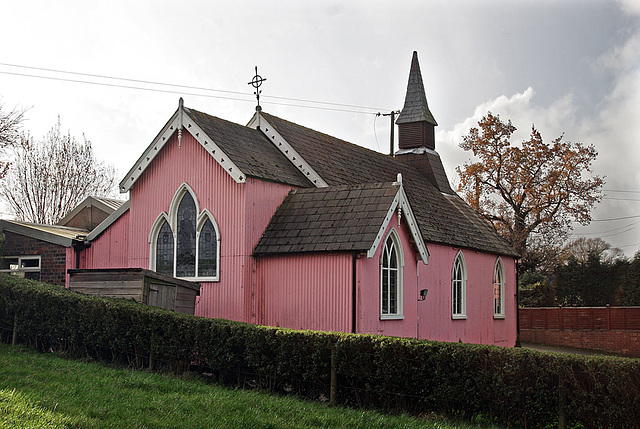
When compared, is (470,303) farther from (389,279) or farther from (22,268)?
(22,268)

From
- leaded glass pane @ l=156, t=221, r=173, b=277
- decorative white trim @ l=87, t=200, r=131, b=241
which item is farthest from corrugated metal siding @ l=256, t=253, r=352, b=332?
decorative white trim @ l=87, t=200, r=131, b=241

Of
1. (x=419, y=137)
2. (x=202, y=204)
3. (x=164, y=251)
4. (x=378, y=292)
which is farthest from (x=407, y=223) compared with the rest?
(x=419, y=137)

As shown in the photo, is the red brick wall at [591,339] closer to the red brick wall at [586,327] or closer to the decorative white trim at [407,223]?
the red brick wall at [586,327]

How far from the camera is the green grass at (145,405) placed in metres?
9.43

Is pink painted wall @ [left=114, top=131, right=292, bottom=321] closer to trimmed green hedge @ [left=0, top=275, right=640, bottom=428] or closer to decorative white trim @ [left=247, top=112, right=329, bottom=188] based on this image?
decorative white trim @ [left=247, top=112, right=329, bottom=188]

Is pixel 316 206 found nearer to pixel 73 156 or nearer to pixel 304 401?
pixel 304 401

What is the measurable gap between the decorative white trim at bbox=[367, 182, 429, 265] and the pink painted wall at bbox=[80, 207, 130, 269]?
8.05 meters

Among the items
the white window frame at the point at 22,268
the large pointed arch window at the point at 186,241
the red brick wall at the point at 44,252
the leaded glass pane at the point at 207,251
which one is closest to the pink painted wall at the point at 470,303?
the leaded glass pane at the point at 207,251

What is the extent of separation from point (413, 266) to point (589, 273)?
27176 millimetres

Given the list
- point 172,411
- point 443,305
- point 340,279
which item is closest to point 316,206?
point 340,279

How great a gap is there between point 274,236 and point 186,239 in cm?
273

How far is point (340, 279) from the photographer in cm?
1761

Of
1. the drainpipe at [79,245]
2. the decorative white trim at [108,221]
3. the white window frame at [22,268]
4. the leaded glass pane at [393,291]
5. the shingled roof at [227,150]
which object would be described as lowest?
the leaded glass pane at [393,291]

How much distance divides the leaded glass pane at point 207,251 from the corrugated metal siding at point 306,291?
136 centimetres
